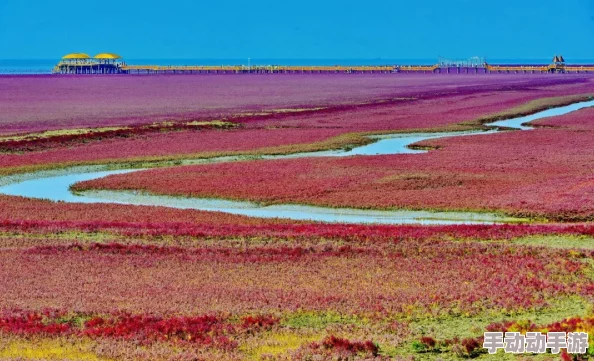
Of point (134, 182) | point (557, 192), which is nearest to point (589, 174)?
point (557, 192)

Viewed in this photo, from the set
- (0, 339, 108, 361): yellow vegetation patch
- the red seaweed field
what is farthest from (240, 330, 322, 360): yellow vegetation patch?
(0, 339, 108, 361): yellow vegetation patch

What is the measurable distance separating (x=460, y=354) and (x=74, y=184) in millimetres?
26620

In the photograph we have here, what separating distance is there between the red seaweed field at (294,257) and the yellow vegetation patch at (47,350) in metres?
0.05

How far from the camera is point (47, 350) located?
52.2 ft

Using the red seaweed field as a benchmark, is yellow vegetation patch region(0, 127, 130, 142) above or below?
above

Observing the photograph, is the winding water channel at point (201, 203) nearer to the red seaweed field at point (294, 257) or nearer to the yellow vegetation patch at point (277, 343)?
the red seaweed field at point (294, 257)

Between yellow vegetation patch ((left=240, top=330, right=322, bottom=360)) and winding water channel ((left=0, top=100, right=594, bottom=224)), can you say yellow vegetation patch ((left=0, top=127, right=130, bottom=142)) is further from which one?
yellow vegetation patch ((left=240, top=330, right=322, bottom=360))

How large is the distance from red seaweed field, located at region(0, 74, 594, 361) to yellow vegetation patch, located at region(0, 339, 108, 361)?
5cm

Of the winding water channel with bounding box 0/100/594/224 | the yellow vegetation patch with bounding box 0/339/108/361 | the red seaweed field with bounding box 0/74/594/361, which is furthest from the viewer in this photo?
the winding water channel with bounding box 0/100/594/224

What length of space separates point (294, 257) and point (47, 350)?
9.02 meters

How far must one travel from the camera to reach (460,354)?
613 inches

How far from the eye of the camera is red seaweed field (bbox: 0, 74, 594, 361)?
54.5 feet

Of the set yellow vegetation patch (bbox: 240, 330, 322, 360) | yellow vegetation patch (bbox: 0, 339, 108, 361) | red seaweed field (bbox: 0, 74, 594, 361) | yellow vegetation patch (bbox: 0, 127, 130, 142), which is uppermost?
yellow vegetation patch (bbox: 0, 127, 130, 142)

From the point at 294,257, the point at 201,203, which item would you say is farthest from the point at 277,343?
the point at 201,203
